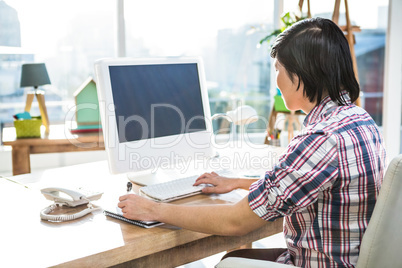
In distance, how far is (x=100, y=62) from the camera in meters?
1.45

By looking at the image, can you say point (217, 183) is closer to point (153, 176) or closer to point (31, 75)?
point (153, 176)

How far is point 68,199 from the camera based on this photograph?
4.30ft

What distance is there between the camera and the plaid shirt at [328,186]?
3.22ft

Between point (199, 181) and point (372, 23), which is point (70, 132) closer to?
point (199, 181)

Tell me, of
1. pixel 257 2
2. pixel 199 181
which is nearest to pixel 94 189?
pixel 199 181

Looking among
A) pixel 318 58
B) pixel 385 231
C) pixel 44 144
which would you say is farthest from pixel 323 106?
pixel 44 144

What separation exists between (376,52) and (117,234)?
475 cm

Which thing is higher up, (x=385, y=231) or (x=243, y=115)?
(x=243, y=115)

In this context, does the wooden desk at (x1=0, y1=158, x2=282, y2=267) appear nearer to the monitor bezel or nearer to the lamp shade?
the monitor bezel

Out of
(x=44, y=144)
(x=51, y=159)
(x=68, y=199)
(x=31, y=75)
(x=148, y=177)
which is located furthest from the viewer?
(x=51, y=159)

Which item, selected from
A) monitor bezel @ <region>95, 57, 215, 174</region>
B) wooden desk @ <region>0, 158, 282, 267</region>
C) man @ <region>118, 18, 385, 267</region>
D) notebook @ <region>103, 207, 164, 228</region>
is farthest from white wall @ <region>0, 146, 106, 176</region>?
man @ <region>118, 18, 385, 267</region>

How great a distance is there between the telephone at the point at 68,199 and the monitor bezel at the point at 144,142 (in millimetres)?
115

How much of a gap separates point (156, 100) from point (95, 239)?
0.64m

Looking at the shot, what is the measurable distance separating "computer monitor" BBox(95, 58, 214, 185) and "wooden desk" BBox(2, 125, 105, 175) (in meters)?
1.24
